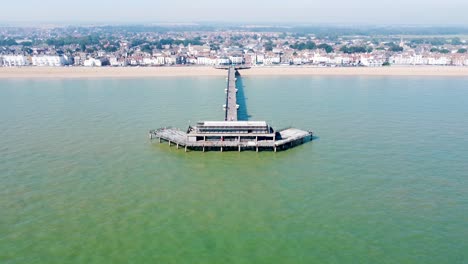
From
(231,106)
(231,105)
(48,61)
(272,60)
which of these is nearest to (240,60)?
(272,60)

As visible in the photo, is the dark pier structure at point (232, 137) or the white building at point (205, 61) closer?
the dark pier structure at point (232, 137)

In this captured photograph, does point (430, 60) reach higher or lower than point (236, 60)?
lower

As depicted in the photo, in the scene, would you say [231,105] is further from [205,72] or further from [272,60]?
[272,60]

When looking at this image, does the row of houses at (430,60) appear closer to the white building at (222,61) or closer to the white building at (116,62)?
the white building at (222,61)

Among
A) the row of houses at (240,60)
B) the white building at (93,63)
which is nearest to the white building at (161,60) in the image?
the row of houses at (240,60)

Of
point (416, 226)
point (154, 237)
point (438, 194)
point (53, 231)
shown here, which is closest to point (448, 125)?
point (438, 194)

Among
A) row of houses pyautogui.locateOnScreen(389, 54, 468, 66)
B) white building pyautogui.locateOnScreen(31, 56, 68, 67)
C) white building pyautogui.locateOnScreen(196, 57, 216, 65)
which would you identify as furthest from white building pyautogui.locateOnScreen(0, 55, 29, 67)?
row of houses pyautogui.locateOnScreen(389, 54, 468, 66)
